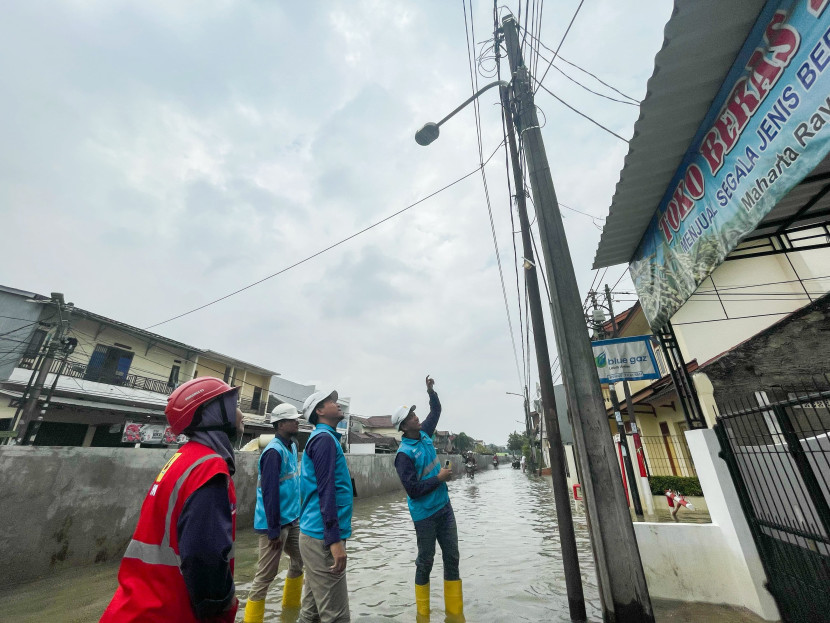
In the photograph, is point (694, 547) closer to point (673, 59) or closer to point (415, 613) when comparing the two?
point (415, 613)

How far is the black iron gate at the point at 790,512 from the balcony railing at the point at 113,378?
20.2 metres

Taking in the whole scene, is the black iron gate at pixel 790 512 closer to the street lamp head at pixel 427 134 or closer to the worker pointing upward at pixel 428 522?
the worker pointing upward at pixel 428 522

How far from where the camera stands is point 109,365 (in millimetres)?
17812

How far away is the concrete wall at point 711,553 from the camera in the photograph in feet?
11.1

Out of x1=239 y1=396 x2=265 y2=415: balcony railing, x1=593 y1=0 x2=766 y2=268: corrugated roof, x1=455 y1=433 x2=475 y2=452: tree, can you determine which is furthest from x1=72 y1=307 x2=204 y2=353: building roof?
x1=455 y1=433 x2=475 y2=452: tree

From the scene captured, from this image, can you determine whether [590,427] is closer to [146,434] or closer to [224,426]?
[224,426]

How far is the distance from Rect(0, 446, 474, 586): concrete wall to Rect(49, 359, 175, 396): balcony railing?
1241 cm

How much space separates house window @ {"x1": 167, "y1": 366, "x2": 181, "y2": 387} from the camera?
20172 millimetres

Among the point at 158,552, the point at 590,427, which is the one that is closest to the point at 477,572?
the point at 590,427

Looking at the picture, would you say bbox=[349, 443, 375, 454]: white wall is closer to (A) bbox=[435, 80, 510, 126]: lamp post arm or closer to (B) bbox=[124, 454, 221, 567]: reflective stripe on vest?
(A) bbox=[435, 80, 510, 126]: lamp post arm

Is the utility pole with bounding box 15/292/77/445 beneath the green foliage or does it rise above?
above

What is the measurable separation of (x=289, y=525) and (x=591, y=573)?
161 inches

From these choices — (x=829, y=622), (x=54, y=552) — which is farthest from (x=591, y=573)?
(x=54, y=552)

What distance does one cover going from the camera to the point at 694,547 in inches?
148
